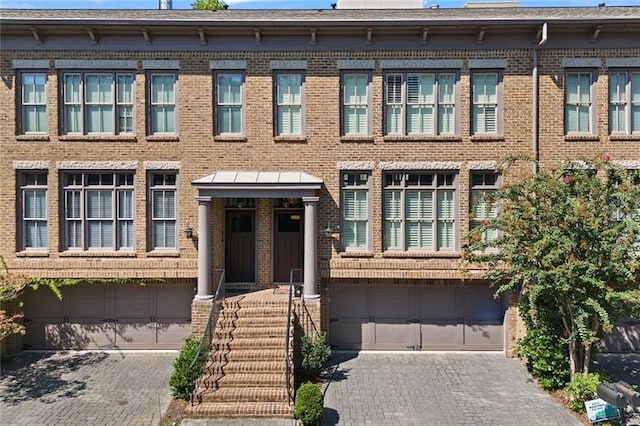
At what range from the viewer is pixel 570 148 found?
10867 mm

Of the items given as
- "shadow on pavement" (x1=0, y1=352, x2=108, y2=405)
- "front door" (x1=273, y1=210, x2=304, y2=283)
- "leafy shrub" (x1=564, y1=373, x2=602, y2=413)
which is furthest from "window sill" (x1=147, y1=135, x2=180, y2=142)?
"leafy shrub" (x1=564, y1=373, x2=602, y2=413)

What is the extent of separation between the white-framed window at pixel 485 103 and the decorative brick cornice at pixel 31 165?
11702 mm

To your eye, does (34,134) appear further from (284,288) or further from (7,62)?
(284,288)

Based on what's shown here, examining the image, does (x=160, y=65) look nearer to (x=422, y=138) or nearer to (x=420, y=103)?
(x=420, y=103)

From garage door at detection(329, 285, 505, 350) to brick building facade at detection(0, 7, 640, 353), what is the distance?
40mm

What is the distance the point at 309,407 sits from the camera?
7.55 m

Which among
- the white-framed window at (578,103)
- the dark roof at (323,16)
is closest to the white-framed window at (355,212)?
the dark roof at (323,16)

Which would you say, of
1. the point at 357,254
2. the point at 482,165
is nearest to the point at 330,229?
the point at 357,254

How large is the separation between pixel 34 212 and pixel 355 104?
30.8 feet

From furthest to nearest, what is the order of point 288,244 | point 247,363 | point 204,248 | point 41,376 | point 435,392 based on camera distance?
point 288,244, point 204,248, point 41,376, point 435,392, point 247,363

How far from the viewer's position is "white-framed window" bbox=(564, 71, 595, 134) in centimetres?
1095

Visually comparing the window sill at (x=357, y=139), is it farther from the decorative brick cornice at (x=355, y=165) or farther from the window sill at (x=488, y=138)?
the window sill at (x=488, y=138)

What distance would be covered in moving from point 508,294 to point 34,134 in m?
13.7

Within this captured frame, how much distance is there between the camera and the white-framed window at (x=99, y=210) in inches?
442
